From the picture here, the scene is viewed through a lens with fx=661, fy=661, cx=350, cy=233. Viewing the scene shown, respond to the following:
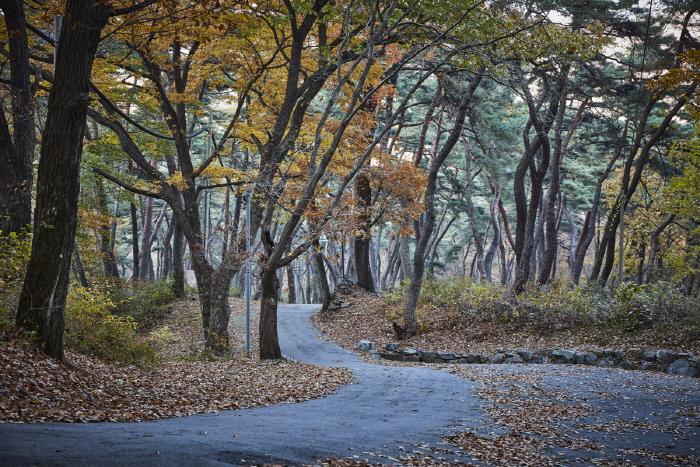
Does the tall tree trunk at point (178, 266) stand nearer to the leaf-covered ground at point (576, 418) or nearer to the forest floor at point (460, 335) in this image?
the forest floor at point (460, 335)

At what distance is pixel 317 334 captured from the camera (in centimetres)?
2633

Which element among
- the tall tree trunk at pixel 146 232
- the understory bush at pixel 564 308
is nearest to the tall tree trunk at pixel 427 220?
the understory bush at pixel 564 308

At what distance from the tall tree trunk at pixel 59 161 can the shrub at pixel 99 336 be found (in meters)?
3.00

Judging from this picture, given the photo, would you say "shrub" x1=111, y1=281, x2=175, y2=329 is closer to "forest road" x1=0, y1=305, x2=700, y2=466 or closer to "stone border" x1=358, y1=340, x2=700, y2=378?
"stone border" x1=358, y1=340, x2=700, y2=378

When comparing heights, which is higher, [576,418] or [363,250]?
[363,250]

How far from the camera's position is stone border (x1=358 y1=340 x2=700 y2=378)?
655 inches

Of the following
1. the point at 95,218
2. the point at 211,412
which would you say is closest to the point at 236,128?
the point at 95,218

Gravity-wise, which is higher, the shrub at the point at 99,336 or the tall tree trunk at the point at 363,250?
the tall tree trunk at the point at 363,250

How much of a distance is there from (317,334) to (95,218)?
9.42 m

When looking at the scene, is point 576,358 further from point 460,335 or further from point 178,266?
point 178,266

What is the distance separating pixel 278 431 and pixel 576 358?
503 inches

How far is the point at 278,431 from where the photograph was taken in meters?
8.10

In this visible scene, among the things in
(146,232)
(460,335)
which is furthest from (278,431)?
(146,232)

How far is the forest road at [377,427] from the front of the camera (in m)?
6.02
